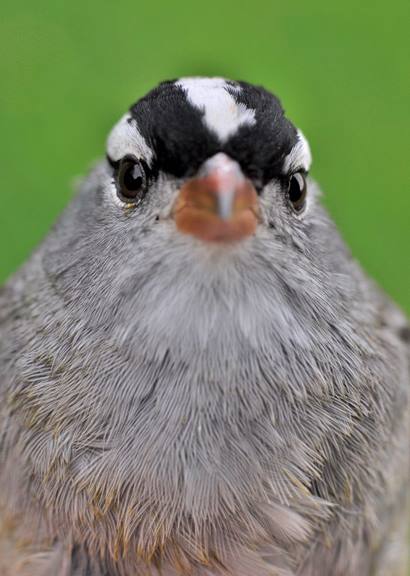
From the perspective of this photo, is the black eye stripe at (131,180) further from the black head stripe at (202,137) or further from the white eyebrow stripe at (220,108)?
the white eyebrow stripe at (220,108)

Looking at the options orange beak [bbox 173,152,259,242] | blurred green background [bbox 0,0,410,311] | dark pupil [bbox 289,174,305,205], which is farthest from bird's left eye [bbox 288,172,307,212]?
blurred green background [bbox 0,0,410,311]

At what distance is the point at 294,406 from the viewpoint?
2.05 m

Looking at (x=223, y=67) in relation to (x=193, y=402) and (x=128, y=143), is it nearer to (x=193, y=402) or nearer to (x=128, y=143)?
(x=128, y=143)

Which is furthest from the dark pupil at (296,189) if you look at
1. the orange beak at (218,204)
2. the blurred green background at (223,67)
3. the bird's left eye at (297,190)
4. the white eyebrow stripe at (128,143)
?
the blurred green background at (223,67)

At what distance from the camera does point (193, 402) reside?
6.53 ft

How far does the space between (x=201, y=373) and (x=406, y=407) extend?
2.59 ft

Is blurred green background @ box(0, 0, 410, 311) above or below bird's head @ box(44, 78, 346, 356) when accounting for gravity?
above

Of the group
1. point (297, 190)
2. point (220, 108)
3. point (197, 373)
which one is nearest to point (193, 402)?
point (197, 373)

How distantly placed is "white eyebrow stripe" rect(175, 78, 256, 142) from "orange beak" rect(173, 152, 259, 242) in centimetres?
7

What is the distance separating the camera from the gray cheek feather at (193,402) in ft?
6.32

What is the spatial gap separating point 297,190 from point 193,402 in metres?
0.57

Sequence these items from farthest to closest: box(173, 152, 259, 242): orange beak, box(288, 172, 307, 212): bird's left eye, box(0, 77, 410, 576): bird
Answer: box(288, 172, 307, 212): bird's left eye → box(0, 77, 410, 576): bird → box(173, 152, 259, 242): orange beak

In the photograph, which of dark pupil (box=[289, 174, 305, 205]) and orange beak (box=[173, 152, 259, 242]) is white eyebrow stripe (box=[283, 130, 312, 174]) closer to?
dark pupil (box=[289, 174, 305, 205])

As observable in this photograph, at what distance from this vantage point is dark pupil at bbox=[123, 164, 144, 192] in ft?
6.47
